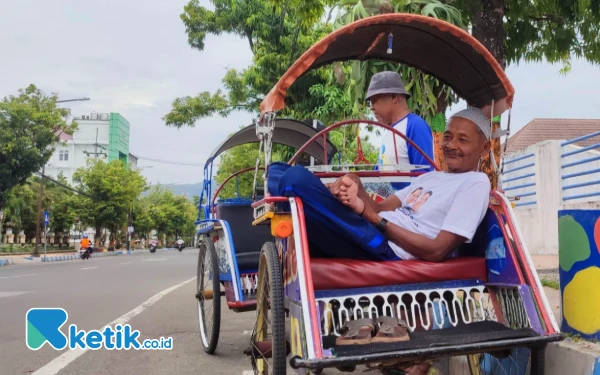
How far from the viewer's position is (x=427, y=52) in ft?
12.6

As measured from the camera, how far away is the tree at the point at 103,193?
42.5 m

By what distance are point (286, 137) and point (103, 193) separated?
3883 cm

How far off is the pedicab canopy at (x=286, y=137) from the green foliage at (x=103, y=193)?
38068 mm

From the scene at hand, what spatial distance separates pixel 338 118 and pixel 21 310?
900 cm

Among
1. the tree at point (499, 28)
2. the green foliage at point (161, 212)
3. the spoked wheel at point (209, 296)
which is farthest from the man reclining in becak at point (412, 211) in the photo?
the green foliage at point (161, 212)

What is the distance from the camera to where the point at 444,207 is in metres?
3.11

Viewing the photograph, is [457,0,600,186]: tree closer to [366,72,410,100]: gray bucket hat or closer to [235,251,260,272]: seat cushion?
[366,72,410,100]: gray bucket hat

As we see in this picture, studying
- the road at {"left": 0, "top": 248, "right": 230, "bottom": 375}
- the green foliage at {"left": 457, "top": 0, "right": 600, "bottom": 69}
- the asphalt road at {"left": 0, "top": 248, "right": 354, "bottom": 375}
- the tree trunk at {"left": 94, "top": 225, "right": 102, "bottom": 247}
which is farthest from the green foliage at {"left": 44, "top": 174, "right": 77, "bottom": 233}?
the green foliage at {"left": 457, "top": 0, "right": 600, "bottom": 69}

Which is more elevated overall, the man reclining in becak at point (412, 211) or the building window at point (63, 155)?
the building window at point (63, 155)

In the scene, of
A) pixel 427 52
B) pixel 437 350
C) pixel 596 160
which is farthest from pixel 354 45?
pixel 596 160

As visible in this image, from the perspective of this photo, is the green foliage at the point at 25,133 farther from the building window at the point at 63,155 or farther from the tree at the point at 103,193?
the building window at the point at 63,155

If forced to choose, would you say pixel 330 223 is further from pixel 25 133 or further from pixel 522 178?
pixel 25 133

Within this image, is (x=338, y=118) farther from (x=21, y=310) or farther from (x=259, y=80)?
(x=21, y=310)

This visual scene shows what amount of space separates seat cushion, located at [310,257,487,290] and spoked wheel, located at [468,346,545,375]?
0.50 metres
